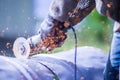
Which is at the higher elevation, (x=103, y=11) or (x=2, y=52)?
(x=103, y=11)

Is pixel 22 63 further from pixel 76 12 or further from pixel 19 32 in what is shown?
pixel 76 12

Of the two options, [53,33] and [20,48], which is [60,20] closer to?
[53,33]

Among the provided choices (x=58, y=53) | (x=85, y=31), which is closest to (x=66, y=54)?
(x=58, y=53)

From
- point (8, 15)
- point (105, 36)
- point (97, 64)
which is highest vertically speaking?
point (8, 15)

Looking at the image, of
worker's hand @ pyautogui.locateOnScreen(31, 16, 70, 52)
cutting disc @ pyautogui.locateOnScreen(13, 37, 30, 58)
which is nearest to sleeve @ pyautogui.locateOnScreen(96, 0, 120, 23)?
worker's hand @ pyautogui.locateOnScreen(31, 16, 70, 52)

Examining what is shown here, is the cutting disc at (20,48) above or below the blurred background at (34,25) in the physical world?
below

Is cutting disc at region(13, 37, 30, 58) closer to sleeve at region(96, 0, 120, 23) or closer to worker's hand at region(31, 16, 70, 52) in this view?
worker's hand at region(31, 16, 70, 52)

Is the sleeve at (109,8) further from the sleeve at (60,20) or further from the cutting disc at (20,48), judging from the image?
the cutting disc at (20,48)

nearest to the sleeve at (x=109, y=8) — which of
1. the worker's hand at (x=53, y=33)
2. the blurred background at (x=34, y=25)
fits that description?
the blurred background at (x=34, y=25)
